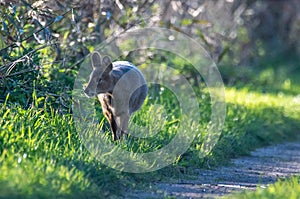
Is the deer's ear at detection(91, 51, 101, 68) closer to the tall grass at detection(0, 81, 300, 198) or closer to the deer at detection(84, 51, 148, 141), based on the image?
the deer at detection(84, 51, 148, 141)

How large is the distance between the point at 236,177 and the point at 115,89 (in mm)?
1638

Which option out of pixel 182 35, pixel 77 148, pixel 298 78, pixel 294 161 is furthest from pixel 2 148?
pixel 298 78

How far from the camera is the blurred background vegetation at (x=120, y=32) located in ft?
27.7

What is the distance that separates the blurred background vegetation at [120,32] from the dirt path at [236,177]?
2.00 meters

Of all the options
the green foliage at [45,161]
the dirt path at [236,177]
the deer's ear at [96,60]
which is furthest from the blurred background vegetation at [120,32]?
the dirt path at [236,177]

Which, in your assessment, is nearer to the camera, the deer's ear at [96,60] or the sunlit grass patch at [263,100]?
the deer's ear at [96,60]

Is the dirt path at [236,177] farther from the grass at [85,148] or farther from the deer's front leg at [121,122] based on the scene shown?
the deer's front leg at [121,122]

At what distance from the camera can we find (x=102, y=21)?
11.2 metres

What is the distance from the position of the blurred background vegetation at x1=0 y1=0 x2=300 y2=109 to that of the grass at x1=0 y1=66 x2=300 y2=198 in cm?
49

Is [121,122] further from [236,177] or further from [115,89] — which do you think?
[236,177]

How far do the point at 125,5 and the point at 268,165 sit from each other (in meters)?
3.92

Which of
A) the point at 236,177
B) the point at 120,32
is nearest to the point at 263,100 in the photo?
the point at 120,32

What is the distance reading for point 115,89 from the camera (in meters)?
8.02

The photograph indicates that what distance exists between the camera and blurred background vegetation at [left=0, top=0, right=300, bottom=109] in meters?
8.45
